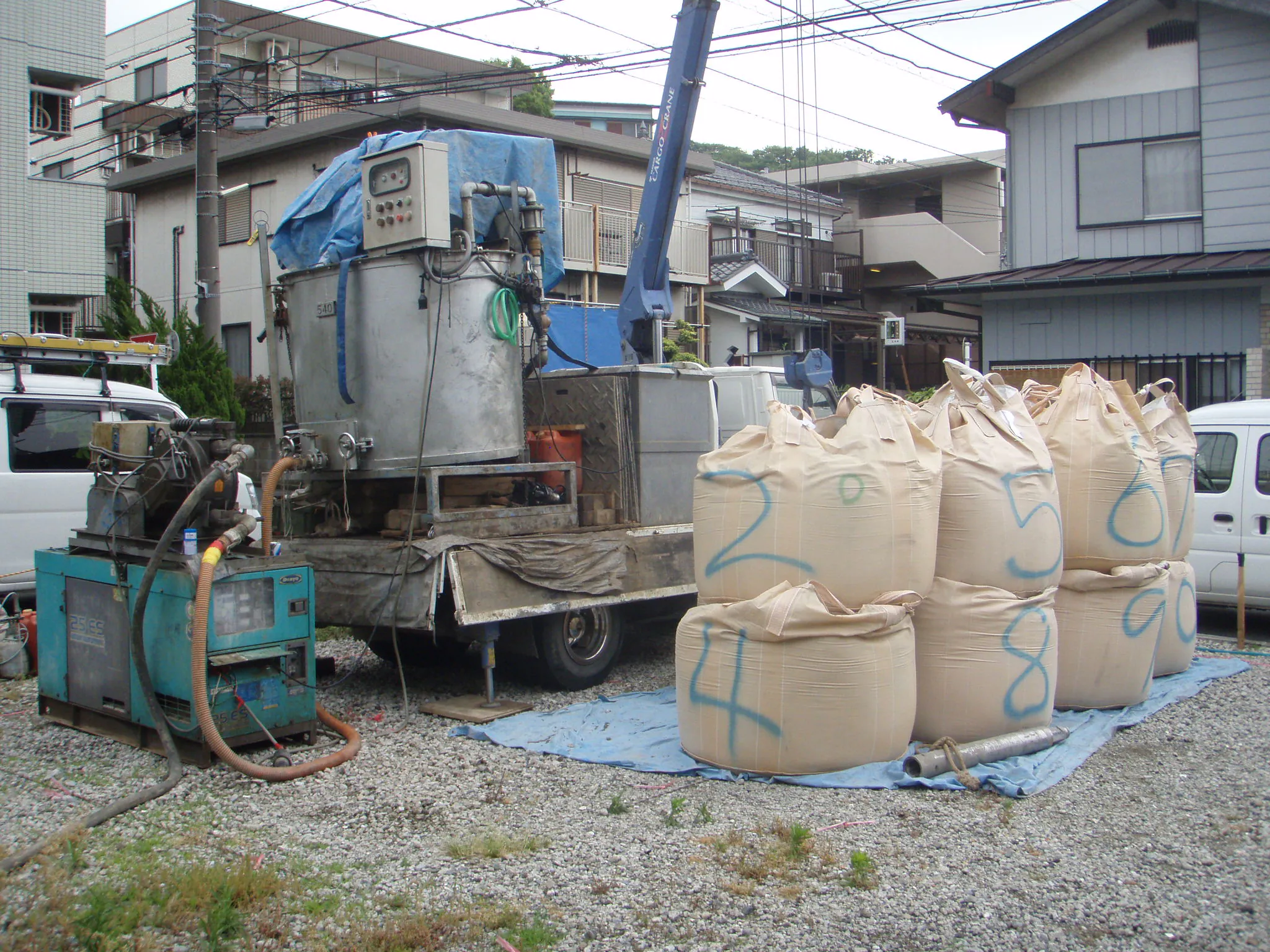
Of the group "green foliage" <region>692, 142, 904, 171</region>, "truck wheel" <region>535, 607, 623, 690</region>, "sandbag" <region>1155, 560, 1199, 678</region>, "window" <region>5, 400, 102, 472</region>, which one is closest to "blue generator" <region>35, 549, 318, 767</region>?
"truck wheel" <region>535, 607, 623, 690</region>

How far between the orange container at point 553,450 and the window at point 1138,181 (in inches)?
419

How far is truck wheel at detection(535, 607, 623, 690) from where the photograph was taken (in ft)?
24.0

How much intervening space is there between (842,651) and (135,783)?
3.50m

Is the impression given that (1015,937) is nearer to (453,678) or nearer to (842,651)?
(842,651)

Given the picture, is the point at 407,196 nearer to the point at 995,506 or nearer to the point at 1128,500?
the point at 995,506

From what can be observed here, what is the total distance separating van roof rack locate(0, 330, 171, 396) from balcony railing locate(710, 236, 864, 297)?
57.5 feet

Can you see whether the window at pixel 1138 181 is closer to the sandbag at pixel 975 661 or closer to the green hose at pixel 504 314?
the green hose at pixel 504 314

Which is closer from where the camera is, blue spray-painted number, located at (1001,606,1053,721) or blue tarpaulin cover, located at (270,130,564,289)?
blue spray-painted number, located at (1001,606,1053,721)

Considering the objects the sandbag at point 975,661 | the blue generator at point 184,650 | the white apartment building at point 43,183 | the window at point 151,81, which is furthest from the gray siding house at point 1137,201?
the window at point 151,81

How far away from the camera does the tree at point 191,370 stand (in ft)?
46.8

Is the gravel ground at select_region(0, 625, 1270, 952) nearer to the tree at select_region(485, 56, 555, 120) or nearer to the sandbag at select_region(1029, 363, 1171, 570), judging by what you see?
the sandbag at select_region(1029, 363, 1171, 570)

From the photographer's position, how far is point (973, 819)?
4844 millimetres

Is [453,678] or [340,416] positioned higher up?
[340,416]

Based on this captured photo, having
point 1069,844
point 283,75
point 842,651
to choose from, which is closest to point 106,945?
point 842,651
